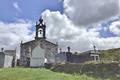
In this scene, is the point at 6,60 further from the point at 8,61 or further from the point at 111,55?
the point at 111,55

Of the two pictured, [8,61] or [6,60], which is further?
[8,61]

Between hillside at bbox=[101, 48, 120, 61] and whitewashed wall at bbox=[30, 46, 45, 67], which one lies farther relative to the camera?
whitewashed wall at bbox=[30, 46, 45, 67]

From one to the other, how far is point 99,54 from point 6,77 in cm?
3109

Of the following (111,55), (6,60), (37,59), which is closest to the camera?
(111,55)

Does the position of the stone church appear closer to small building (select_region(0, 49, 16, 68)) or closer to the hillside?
small building (select_region(0, 49, 16, 68))

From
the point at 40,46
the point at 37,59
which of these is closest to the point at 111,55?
the point at 37,59

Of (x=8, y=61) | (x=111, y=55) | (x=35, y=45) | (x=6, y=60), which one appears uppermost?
(x=35, y=45)

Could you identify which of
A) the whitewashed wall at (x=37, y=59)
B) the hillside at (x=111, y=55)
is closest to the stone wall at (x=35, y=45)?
the whitewashed wall at (x=37, y=59)

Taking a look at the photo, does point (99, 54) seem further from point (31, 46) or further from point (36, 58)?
point (31, 46)

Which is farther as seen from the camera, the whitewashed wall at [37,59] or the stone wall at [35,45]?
the stone wall at [35,45]

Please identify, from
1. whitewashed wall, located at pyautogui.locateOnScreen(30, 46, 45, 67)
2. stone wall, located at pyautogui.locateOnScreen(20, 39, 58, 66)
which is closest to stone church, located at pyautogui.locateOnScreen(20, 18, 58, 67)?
stone wall, located at pyautogui.locateOnScreen(20, 39, 58, 66)

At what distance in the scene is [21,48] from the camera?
75500mm

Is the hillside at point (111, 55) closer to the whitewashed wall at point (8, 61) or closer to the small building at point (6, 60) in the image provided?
the small building at point (6, 60)

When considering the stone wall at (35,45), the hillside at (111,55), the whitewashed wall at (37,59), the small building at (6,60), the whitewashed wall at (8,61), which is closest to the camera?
the hillside at (111,55)
